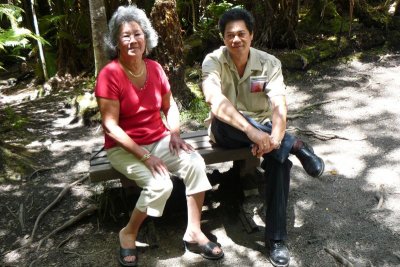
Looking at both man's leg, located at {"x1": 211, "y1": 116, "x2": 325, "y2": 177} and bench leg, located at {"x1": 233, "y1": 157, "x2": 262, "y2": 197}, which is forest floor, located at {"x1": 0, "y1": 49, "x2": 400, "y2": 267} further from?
man's leg, located at {"x1": 211, "y1": 116, "x2": 325, "y2": 177}

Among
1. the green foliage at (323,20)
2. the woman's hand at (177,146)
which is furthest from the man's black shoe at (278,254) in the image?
the green foliage at (323,20)

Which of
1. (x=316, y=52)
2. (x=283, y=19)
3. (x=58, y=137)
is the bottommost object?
(x=58, y=137)

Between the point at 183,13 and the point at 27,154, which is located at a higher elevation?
the point at 183,13

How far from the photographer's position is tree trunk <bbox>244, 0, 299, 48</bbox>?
24.4 ft

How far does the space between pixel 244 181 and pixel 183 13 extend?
6.04m

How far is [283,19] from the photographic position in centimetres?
759

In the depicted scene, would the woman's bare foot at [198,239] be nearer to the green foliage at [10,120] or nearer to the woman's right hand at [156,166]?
the woman's right hand at [156,166]

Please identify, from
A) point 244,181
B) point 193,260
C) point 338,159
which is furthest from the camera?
point 338,159

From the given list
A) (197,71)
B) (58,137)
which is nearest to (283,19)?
(197,71)

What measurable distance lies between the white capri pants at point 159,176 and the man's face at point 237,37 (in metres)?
0.89

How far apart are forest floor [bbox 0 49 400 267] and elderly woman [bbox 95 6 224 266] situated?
26cm

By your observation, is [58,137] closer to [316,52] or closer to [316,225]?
[316,225]

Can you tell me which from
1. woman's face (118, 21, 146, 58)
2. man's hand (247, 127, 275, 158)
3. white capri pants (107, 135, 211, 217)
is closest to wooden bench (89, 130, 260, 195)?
white capri pants (107, 135, 211, 217)

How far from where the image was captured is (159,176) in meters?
2.98
